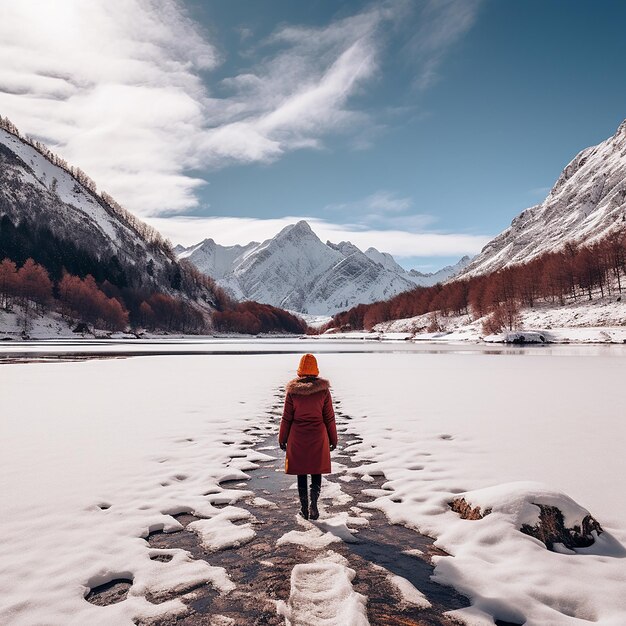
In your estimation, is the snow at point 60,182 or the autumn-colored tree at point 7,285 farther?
the snow at point 60,182

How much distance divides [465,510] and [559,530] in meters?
1.28

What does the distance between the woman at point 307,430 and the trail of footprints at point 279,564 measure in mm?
538

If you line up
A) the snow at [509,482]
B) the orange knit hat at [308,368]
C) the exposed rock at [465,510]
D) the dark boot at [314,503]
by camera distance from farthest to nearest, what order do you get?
the orange knit hat at [308,368], the dark boot at [314,503], the exposed rock at [465,510], the snow at [509,482]

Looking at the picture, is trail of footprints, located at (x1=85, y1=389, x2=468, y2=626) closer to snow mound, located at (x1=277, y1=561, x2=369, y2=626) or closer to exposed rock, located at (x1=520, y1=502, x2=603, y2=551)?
snow mound, located at (x1=277, y1=561, x2=369, y2=626)

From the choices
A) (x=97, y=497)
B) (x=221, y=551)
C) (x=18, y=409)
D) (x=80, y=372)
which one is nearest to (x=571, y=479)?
(x=221, y=551)

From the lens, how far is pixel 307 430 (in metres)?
6.59

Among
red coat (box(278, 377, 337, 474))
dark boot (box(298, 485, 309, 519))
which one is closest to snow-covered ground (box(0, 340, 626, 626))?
dark boot (box(298, 485, 309, 519))

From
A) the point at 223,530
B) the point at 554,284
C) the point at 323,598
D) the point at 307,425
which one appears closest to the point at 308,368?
the point at 307,425

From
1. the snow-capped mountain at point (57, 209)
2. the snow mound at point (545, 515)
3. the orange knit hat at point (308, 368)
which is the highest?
the snow-capped mountain at point (57, 209)

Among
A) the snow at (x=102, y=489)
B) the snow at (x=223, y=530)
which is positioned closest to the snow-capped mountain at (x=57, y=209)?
the snow at (x=102, y=489)

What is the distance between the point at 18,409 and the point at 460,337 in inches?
3945

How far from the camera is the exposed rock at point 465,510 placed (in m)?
5.99

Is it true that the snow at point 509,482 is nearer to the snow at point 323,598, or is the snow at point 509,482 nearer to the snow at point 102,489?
the snow at point 323,598

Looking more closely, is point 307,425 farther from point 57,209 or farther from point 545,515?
point 57,209
